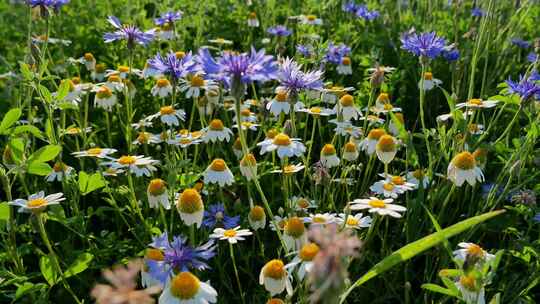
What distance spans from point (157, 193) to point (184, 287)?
27.5 inches

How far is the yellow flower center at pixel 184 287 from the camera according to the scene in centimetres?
144

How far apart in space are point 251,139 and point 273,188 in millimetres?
518

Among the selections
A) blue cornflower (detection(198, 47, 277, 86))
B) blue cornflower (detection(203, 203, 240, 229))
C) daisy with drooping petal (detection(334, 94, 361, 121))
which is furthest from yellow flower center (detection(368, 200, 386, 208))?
daisy with drooping petal (detection(334, 94, 361, 121))

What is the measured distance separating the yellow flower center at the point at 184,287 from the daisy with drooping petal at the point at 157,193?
0.67 metres

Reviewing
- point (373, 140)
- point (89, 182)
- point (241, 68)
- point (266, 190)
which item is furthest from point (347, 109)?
point (241, 68)

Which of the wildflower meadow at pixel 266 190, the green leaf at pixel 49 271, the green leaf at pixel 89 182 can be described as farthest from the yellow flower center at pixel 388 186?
the green leaf at pixel 49 271

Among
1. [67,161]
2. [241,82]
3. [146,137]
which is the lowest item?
[67,161]

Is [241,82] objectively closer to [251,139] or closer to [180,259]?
[180,259]

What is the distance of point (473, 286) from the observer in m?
1.63

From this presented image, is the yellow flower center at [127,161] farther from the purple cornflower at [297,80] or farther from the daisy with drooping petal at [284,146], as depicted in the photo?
the purple cornflower at [297,80]

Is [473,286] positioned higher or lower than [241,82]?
lower

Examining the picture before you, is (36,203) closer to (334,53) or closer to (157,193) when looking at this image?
(157,193)

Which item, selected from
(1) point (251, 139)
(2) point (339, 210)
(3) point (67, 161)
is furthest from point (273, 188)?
(3) point (67, 161)

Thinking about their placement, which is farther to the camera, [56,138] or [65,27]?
[65,27]
